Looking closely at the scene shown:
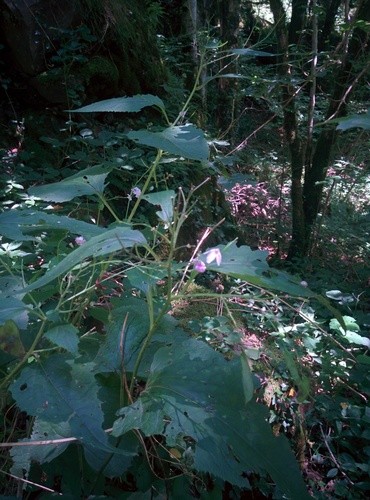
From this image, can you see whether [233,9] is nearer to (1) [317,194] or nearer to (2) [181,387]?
(1) [317,194]

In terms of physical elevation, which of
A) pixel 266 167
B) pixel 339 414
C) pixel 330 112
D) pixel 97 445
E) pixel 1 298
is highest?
pixel 1 298

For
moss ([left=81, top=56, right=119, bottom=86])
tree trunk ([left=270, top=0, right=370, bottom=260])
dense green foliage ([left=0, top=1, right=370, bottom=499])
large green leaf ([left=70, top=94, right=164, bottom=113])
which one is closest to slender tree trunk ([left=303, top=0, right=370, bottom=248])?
tree trunk ([left=270, top=0, right=370, bottom=260])

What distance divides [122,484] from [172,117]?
3658 millimetres

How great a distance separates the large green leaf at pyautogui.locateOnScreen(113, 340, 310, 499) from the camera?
83 centimetres

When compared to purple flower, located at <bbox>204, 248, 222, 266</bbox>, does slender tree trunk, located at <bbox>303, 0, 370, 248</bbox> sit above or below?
below

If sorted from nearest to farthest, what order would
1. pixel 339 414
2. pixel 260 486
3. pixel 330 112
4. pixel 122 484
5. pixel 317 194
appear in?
pixel 122 484 < pixel 260 486 < pixel 339 414 < pixel 330 112 < pixel 317 194

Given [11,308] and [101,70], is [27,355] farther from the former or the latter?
[101,70]

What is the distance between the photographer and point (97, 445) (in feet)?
2.67

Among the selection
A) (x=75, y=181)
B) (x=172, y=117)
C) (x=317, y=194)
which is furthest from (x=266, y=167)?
(x=75, y=181)

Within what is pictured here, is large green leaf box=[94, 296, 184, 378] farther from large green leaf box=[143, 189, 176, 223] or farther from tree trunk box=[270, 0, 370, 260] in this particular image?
tree trunk box=[270, 0, 370, 260]

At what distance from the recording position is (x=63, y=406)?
2.81 ft

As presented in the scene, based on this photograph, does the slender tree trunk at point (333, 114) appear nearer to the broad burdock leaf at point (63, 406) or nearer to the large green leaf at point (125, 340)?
the large green leaf at point (125, 340)

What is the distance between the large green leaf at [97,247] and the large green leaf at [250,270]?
0.14 metres

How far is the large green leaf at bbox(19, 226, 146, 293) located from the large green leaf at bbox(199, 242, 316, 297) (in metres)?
0.14
